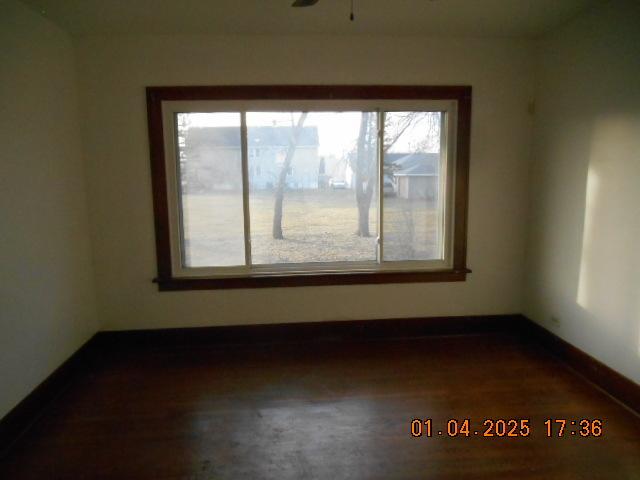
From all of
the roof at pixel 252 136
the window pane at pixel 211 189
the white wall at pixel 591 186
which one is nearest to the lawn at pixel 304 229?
the window pane at pixel 211 189

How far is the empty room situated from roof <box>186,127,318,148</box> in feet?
0.05

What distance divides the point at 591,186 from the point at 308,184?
2059 millimetres

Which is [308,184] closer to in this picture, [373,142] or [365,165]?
[365,165]

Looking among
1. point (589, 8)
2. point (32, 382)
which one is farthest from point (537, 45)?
point (32, 382)

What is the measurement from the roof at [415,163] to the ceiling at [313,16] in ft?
3.11

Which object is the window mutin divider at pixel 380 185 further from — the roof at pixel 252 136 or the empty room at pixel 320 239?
the roof at pixel 252 136

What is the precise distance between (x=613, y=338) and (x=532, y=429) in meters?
0.88

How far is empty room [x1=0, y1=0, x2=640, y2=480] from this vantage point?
2.05 metres

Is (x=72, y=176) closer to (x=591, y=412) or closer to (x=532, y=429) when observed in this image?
(x=532, y=429)

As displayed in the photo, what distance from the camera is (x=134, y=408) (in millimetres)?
2305

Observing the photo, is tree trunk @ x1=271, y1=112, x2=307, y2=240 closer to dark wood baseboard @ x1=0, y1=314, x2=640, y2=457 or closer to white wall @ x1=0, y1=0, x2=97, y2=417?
dark wood baseboard @ x1=0, y1=314, x2=640, y2=457

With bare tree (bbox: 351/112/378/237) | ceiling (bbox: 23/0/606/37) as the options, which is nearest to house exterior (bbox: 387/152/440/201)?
bare tree (bbox: 351/112/378/237)
